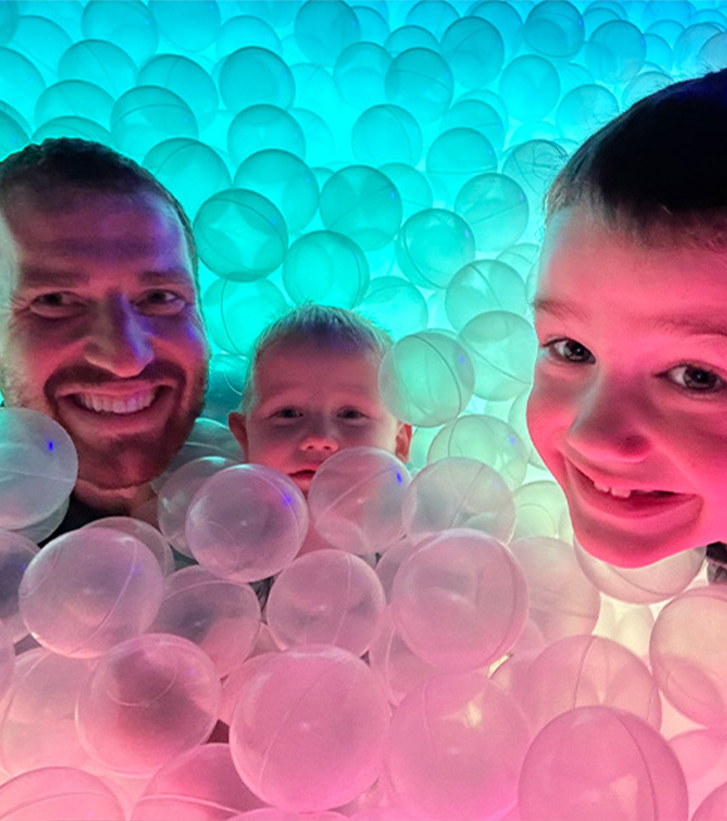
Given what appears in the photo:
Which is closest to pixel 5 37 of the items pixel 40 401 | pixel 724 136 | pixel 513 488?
pixel 40 401

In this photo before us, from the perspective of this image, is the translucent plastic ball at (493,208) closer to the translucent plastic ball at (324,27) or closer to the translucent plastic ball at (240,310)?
the translucent plastic ball at (240,310)

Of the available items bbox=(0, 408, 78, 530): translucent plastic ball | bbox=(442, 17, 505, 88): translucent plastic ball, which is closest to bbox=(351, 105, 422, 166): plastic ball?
bbox=(442, 17, 505, 88): translucent plastic ball

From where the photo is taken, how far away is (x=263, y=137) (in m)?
1.68

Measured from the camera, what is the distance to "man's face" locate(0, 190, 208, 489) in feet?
3.83

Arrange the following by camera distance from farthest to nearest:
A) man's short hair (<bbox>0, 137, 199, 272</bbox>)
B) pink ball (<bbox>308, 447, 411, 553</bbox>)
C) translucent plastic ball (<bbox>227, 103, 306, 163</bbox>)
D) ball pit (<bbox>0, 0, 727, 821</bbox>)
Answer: translucent plastic ball (<bbox>227, 103, 306, 163</bbox>) → man's short hair (<bbox>0, 137, 199, 272</bbox>) → pink ball (<bbox>308, 447, 411, 553</bbox>) → ball pit (<bbox>0, 0, 727, 821</bbox>)

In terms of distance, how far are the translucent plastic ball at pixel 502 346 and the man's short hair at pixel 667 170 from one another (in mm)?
477

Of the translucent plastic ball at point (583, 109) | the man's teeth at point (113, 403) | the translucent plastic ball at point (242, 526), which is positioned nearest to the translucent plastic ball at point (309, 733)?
the translucent plastic ball at point (242, 526)

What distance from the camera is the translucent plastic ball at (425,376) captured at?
1.25m

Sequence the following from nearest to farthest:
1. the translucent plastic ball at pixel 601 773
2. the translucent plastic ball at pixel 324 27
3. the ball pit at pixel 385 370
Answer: the translucent plastic ball at pixel 601 773
the ball pit at pixel 385 370
the translucent plastic ball at pixel 324 27

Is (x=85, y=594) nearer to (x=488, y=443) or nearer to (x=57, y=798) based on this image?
(x=57, y=798)

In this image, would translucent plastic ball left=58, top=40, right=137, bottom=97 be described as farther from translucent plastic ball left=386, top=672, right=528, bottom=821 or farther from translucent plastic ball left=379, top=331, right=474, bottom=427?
translucent plastic ball left=386, top=672, right=528, bottom=821

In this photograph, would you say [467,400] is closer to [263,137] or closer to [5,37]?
[263,137]

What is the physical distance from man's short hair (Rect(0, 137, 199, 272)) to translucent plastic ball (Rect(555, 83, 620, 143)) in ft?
3.15

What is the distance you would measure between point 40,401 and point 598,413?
844 millimetres
